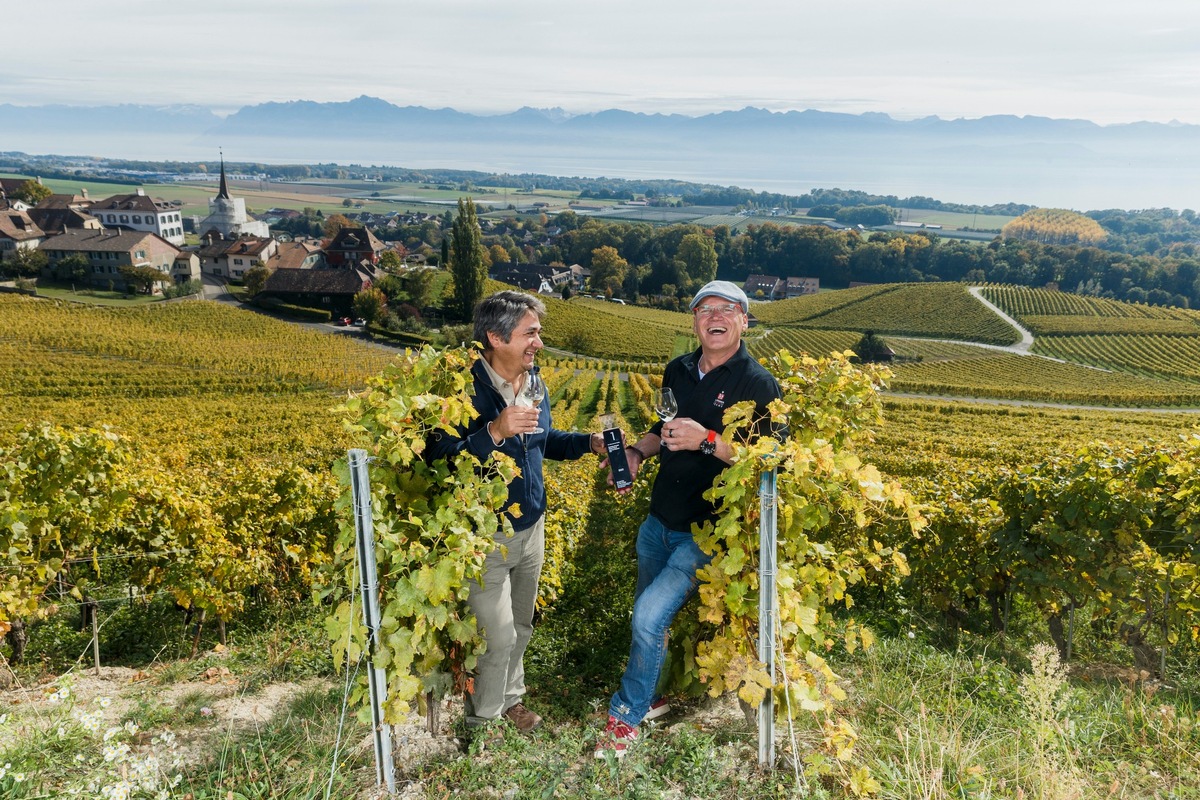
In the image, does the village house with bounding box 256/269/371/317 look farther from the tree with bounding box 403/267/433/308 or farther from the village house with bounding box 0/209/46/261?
the village house with bounding box 0/209/46/261

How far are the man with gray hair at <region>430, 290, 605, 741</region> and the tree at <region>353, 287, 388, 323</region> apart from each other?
55.8 m

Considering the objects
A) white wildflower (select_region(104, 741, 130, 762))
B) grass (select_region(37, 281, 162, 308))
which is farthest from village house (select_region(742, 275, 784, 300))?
white wildflower (select_region(104, 741, 130, 762))

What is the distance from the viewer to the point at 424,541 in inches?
133

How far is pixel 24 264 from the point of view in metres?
61.0

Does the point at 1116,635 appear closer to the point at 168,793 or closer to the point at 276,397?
the point at 168,793

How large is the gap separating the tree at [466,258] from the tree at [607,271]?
45.4 metres

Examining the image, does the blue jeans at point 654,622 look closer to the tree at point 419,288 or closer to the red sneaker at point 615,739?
the red sneaker at point 615,739

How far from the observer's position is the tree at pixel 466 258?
56812 millimetres

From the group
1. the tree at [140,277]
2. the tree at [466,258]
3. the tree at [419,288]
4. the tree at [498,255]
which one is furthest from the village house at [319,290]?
the tree at [498,255]

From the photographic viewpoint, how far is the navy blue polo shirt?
3.57m

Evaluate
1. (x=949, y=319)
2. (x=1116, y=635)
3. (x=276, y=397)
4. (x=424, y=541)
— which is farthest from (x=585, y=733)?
(x=949, y=319)

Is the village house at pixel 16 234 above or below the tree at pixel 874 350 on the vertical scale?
above

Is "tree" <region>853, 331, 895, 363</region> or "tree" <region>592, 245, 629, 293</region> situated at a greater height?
"tree" <region>592, 245, 629, 293</region>

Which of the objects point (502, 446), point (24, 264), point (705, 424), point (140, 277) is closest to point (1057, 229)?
point (140, 277)
